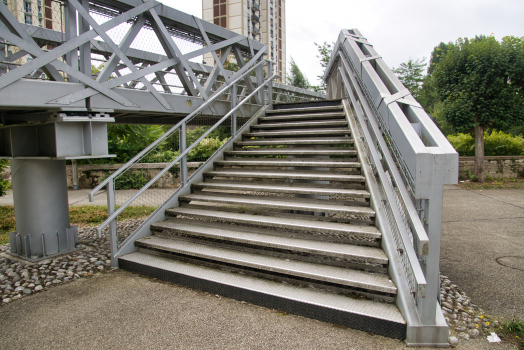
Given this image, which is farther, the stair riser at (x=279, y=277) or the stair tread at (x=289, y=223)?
the stair tread at (x=289, y=223)

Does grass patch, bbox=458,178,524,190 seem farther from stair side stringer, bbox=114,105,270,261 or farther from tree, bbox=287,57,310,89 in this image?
tree, bbox=287,57,310,89

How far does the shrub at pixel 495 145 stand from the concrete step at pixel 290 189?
1128 centimetres

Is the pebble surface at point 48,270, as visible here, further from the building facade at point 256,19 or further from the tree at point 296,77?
the building facade at point 256,19

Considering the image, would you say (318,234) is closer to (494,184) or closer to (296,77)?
(494,184)

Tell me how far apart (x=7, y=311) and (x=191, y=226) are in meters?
1.96

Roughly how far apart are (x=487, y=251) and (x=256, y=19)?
5925 cm

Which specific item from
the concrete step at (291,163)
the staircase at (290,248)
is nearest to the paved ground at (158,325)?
the staircase at (290,248)

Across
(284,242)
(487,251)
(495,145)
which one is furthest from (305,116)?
(495,145)

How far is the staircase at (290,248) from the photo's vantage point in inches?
111

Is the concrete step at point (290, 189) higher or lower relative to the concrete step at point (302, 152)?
lower

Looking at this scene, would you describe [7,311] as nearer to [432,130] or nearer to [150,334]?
[150,334]

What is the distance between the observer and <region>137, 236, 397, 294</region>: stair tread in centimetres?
288

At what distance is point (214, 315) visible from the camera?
2871 mm

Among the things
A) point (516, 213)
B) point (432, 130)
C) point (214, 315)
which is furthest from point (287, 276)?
point (516, 213)
